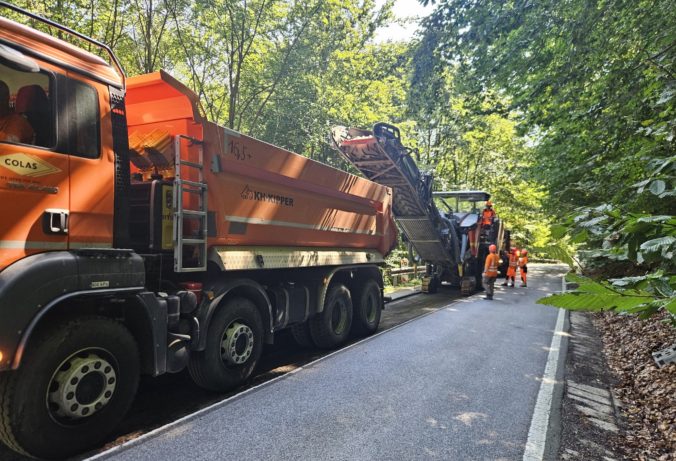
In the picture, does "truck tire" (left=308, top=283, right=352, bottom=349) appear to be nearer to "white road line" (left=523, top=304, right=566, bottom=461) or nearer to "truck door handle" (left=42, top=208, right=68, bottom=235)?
"white road line" (left=523, top=304, right=566, bottom=461)

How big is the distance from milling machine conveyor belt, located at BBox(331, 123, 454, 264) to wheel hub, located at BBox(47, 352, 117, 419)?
599cm

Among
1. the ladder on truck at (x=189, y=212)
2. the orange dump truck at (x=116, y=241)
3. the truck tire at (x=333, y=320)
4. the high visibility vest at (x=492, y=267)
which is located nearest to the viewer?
the orange dump truck at (x=116, y=241)

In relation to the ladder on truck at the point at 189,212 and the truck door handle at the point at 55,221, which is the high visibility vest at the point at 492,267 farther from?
the truck door handle at the point at 55,221

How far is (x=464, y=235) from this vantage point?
1248cm

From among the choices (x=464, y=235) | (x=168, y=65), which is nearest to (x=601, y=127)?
(x=464, y=235)

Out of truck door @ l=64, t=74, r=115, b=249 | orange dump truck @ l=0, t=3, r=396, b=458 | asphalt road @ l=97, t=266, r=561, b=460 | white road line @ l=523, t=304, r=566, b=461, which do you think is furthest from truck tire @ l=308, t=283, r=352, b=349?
truck door @ l=64, t=74, r=115, b=249

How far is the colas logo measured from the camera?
8.85 ft

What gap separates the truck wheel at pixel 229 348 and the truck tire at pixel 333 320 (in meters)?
1.46

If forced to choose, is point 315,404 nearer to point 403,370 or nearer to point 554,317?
point 403,370

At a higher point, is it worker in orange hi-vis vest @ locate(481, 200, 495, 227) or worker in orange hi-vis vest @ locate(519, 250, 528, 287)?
worker in orange hi-vis vest @ locate(481, 200, 495, 227)

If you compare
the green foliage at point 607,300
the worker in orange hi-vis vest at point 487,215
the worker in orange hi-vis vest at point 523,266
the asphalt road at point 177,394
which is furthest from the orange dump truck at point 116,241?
the worker in orange hi-vis vest at point 523,266

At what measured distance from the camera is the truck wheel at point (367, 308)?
694cm

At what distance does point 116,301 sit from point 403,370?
10.4 feet

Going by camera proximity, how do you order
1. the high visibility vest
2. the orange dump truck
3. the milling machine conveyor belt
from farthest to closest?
the high visibility vest → the milling machine conveyor belt → the orange dump truck
